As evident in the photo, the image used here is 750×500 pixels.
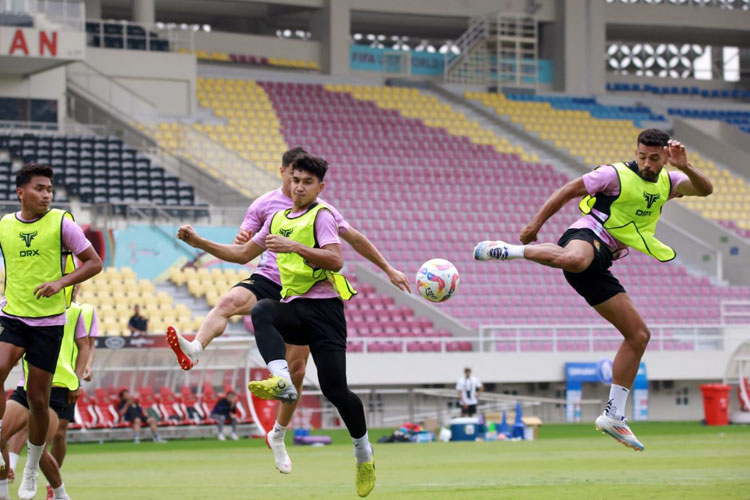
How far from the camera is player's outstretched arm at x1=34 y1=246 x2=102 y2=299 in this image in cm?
1036

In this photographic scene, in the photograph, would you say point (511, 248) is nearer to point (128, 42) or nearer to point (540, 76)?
point (128, 42)

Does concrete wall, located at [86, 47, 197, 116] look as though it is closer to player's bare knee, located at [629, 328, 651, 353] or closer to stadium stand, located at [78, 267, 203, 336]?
stadium stand, located at [78, 267, 203, 336]

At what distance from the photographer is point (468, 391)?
27.0 metres

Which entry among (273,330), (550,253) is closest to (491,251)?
(550,253)

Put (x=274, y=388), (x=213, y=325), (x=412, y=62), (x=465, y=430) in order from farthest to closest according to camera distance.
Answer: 1. (x=412, y=62)
2. (x=465, y=430)
3. (x=213, y=325)
4. (x=274, y=388)

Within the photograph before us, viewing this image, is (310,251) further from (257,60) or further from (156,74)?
(257,60)

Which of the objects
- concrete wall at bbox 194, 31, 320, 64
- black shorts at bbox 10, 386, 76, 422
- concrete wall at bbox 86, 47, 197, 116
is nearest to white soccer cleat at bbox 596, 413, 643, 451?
black shorts at bbox 10, 386, 76, 422

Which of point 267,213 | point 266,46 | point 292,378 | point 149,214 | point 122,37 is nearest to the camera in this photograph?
point 292,378

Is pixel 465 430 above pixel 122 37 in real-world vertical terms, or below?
below

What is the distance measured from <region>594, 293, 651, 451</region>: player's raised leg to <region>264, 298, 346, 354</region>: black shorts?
2177mm

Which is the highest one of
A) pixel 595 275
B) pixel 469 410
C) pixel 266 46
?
pixel 266 46

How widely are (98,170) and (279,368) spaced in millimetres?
24015

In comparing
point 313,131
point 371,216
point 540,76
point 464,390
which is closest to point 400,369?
point 464,390

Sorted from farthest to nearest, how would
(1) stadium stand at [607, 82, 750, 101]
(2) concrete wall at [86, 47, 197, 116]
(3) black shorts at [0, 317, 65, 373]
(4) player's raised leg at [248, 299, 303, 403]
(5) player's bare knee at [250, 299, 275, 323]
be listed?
(1) stadium stand at [607, 82, 750, 101] → (2) concrete wall at [86, 47, 197, 116] → (3) black shorts at [0, 317, 65, 373] → (5) player's bare knee at [250, 299, 275, 323] → (4) player's raised leg at [248, 299, 303, 403]
